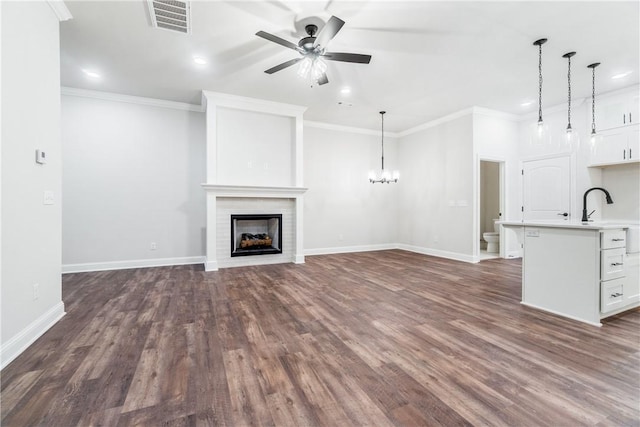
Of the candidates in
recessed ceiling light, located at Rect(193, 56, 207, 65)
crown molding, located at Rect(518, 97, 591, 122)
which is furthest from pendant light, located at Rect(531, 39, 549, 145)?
recessed ceiling light, located at Rect(193, 56, 207, 65)

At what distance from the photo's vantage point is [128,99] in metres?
5.02

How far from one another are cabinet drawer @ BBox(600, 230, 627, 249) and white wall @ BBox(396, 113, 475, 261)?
2.69 meters

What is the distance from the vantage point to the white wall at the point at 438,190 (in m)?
5.70

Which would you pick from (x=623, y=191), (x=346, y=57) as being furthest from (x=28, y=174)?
(x=623, y=191)

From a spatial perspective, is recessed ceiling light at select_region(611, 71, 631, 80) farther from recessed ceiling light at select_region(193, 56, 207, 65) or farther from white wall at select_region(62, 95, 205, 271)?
white wall at select_region(62, 95, 205, 271)

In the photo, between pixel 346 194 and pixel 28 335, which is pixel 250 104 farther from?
pixel 28 335

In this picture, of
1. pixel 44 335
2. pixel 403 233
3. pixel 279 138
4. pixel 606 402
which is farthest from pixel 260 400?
pixel 403 233

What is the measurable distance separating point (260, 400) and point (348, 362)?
A: 2.21 feet

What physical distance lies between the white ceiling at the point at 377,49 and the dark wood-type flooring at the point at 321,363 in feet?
10.1

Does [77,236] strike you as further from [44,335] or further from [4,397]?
[4,397]

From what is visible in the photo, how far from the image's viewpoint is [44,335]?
241 centimetres

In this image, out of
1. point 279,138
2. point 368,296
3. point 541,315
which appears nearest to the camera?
point 541,315

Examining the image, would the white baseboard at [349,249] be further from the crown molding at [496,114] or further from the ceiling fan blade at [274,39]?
the ceiling fan blade at [274,39]

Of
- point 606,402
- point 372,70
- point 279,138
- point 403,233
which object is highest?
point 372,70
